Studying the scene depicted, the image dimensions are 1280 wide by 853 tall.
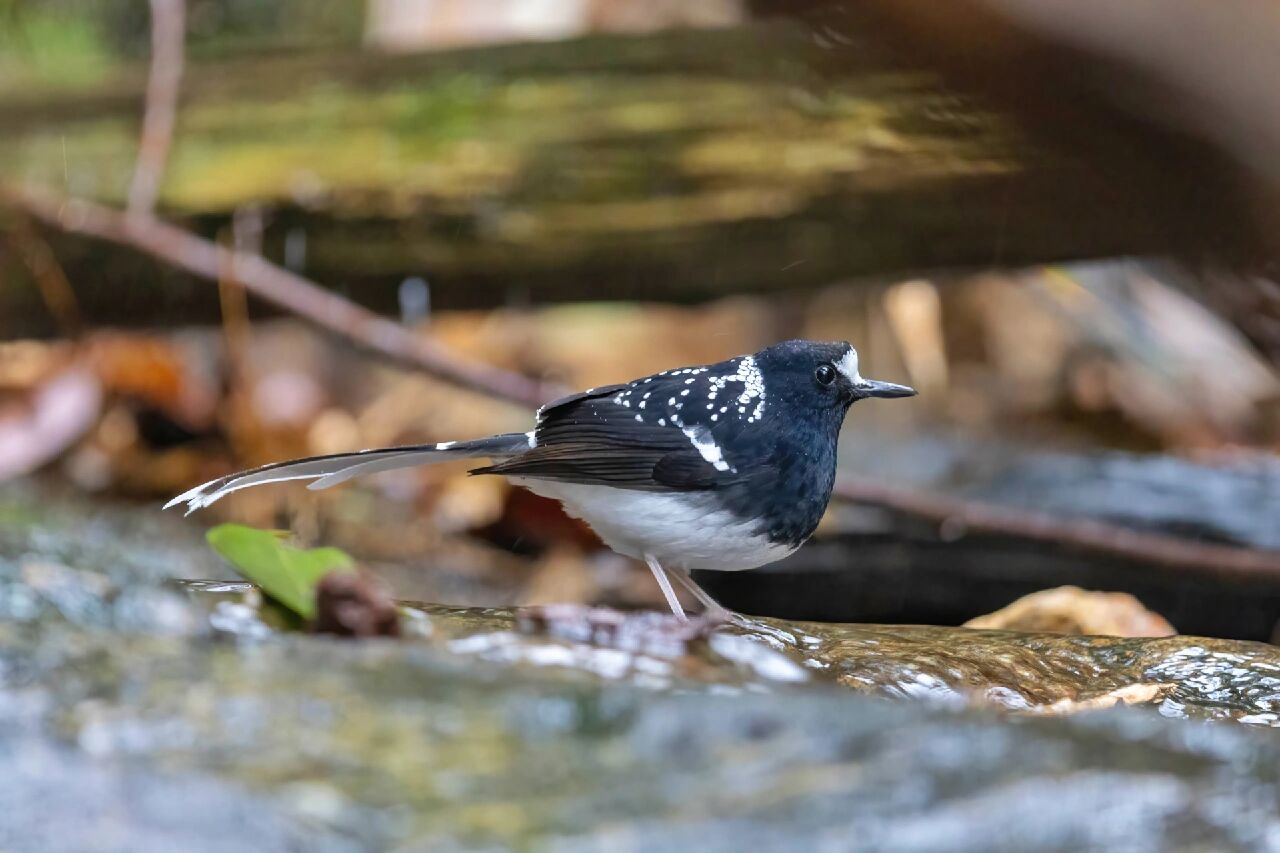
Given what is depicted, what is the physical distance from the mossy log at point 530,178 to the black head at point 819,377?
1.37 meters

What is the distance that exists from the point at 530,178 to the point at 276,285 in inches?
40.1

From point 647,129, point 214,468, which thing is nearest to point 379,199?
point 647,129

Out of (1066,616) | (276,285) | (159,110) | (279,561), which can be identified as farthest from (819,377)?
(159,110)

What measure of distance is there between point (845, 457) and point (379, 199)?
6.87ft

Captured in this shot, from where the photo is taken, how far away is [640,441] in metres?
3.26

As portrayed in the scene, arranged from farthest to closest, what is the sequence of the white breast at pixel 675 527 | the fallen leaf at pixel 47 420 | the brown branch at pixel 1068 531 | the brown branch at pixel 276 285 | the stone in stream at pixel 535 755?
the fallen leaf at pixel 47 420 → the brown branch at pixel 276 285 → the brown branch at pixel 1068 531 → the white breast at pixel 675 527 → the stone in stream at pixel 535 755

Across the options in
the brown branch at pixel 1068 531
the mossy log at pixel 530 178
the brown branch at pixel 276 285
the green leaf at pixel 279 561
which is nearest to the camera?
the green leaf at pixel 279 561

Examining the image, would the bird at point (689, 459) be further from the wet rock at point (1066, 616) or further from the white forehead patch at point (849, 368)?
the wet rock at point (1066, 616)

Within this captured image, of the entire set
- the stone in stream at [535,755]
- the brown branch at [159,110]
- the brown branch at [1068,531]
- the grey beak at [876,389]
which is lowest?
the brown branch at [1068,531]

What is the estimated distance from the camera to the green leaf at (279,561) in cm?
231

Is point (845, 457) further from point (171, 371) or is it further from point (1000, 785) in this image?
point (1000, 785)

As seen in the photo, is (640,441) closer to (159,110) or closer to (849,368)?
(849,368)

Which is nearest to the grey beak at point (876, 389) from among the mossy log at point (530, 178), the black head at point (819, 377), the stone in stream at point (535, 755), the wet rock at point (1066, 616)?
the black head at point (819, 377)

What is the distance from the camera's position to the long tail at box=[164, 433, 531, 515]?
321 centimetres
